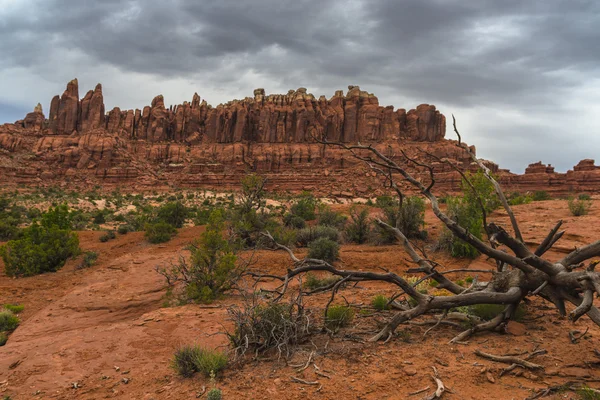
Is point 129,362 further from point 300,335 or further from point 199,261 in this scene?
point 199,261

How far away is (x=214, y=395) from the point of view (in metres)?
3.59

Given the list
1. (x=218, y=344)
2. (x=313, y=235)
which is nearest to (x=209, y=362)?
(x=218, y=344)

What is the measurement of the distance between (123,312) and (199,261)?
6.39 feet

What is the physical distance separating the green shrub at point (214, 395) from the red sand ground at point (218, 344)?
0.10 metres

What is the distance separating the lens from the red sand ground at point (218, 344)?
11.6 feet

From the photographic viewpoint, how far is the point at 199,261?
340 inches

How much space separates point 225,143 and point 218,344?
7599 cm

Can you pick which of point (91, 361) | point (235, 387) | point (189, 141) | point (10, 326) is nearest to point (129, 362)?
point (91, 361)

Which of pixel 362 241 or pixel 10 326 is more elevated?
pixel 362 241

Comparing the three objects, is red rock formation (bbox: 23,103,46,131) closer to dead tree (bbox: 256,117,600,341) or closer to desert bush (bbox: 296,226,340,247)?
desert bush (bbox: 296,226,340,247)

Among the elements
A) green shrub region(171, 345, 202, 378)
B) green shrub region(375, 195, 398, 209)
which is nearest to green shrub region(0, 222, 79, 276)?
green shrub region(171, 345, 202, 378)

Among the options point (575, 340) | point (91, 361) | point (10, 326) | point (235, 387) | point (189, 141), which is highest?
point (189, 141)

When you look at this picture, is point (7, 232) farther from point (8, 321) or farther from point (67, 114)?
point (67, 114)

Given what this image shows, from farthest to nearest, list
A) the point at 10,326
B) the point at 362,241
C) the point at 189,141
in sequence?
the point at 189,141 → the point at 362,241 → the point at 10,326
